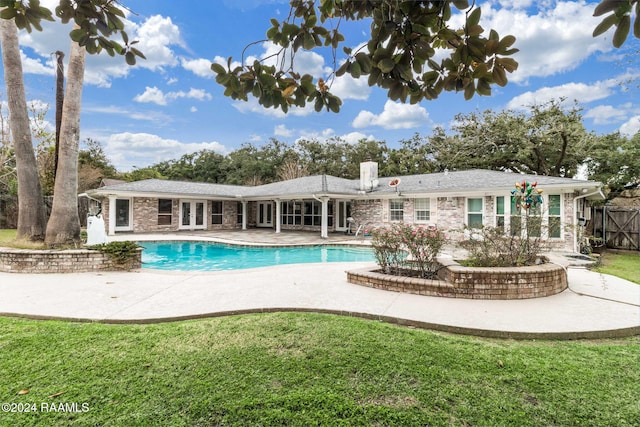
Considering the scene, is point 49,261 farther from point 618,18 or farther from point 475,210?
point 475,210

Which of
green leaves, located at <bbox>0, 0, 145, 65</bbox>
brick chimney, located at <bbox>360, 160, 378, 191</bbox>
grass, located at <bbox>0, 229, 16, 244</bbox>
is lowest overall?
grass, located at <bbox>0, 229, 16, 244</bbox>

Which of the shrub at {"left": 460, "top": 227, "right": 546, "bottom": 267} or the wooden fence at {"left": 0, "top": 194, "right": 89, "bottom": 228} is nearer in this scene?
the shrub at {"left": 460, "top": 227, "right": 546, "bottom": 267}

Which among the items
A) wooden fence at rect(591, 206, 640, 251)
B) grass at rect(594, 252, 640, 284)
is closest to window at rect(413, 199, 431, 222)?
grass at rect(594, 252, 640, 284)

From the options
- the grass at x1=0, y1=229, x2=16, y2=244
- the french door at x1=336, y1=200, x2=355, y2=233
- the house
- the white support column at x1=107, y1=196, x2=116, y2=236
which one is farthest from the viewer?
the french door at x1=336, y1=200, x2=355, y2=233

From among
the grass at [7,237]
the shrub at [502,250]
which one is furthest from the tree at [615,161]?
the grass at [7,237]

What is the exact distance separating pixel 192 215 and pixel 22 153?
39.2 feet

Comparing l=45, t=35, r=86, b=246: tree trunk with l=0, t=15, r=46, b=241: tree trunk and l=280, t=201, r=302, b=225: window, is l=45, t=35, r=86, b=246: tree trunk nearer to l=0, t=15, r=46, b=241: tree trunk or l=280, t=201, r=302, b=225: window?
l=0, t=15, r=46, b=241: tree trunk

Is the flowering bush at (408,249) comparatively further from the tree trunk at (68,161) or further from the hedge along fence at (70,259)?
the tree trunk at (68,161)

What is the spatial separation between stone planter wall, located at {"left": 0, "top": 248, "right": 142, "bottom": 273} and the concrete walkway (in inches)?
18.4

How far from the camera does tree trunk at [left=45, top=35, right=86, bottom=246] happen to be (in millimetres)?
8227

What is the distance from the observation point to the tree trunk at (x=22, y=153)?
27.2 ft

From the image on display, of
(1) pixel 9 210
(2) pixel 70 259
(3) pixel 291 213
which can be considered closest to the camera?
(2) pixel 70 259

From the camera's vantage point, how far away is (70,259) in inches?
296

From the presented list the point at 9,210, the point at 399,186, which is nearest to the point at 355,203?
the point at 399,186
